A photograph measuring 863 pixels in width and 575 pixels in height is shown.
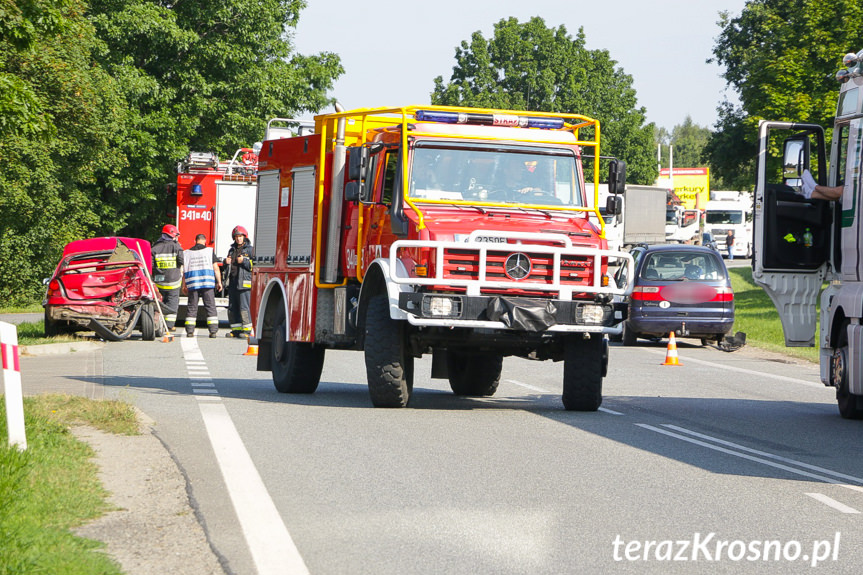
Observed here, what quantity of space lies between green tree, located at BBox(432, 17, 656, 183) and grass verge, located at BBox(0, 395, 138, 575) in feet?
247

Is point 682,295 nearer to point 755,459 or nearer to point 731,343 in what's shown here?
point 731,343

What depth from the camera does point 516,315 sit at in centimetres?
1245

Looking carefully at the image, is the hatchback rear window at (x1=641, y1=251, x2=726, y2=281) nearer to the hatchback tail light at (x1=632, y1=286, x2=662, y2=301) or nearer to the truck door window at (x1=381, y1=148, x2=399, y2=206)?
the hatchback tail light at (x1=632, y1=286, x2=662, y2=301)

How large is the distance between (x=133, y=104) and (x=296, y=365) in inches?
1169

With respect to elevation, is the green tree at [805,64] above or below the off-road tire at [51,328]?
above

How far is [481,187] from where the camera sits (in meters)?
13.4

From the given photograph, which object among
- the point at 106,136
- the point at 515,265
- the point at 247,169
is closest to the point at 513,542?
the point at 515,265

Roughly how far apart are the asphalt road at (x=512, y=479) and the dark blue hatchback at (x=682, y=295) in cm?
827

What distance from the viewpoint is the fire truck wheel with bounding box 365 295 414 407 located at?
12.7 m

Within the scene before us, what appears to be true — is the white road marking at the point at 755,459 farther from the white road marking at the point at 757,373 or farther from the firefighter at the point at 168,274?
the firefighter at the point at 168,274

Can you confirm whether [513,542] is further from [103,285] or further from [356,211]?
[103,285]

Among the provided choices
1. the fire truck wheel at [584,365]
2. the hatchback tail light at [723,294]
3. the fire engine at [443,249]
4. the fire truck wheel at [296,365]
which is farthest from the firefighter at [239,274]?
the fire truck wheel at [584,365]

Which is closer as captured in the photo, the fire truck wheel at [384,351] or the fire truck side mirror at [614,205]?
the fire truck wheel at [384,351]

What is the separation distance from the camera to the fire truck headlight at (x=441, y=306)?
12.4 m
